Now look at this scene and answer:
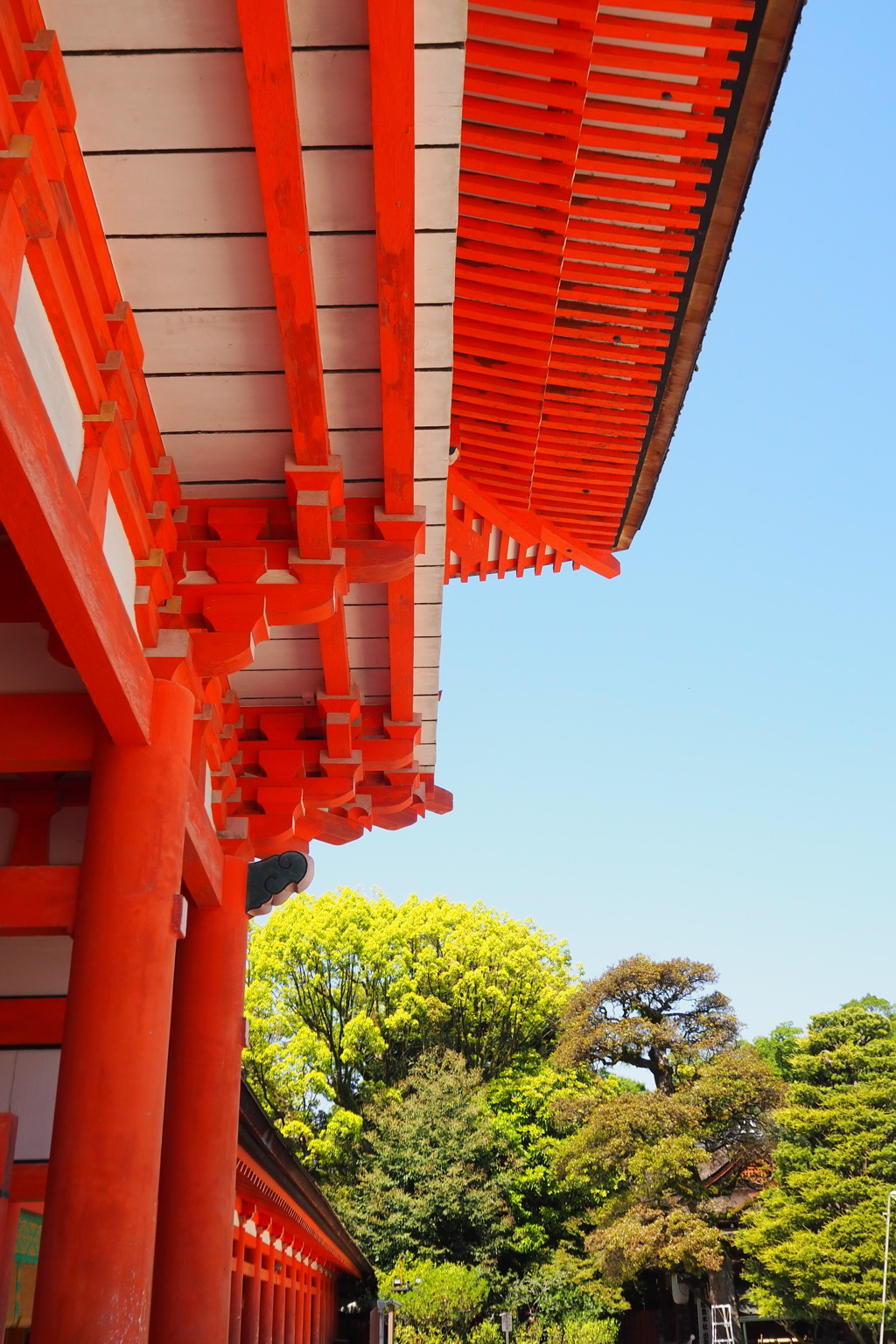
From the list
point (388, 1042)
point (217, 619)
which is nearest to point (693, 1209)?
point (388, 1042)

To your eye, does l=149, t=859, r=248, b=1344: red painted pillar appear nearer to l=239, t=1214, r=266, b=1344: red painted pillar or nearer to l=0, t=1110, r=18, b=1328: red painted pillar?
l=0, t=1110, r=18, b=1328: red painted pillar

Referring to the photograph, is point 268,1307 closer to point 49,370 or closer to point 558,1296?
point 49,370

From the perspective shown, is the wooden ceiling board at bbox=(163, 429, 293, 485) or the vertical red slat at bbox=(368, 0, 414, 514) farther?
the wooden ceiling board at bbox=(163, 429, 293, 485)

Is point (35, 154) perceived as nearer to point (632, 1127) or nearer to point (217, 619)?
point (217, 619)

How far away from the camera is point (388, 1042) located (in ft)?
95.0

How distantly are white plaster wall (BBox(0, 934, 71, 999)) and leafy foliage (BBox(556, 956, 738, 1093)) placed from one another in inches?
755

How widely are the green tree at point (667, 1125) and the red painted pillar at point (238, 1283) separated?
1333 centimetres

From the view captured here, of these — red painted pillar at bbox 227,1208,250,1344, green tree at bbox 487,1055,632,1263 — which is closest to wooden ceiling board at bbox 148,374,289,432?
red painted pillar at bbox 227,1208,250,1344

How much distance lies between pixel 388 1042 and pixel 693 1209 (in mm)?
9591

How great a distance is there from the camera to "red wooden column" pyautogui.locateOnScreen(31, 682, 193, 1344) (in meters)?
3.48

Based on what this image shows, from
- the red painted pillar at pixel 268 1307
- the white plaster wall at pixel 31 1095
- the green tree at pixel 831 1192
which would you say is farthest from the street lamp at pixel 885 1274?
the white plaster wall at pixel 31 1095

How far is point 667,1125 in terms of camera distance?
21578mm

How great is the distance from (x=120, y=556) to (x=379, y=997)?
26.8 m

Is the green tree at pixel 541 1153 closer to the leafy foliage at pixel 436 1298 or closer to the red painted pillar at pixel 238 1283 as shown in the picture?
the leafy foliage at pixel 436 1298
